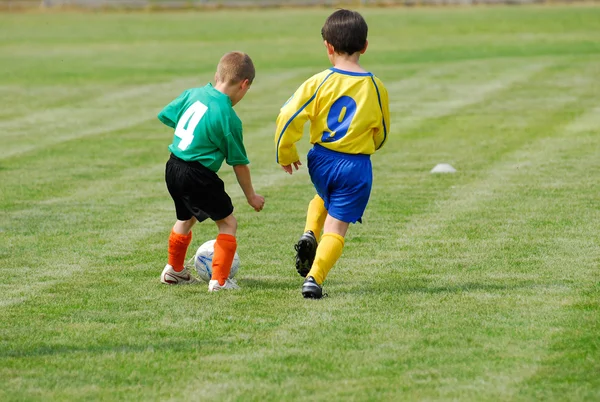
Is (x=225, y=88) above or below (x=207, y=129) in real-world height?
above

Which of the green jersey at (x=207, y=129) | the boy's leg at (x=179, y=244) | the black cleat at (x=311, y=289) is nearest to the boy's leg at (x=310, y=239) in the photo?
the black cleat at (x=311, y=289)

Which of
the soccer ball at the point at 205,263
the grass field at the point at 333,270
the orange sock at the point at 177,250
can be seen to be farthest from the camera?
the soccer ball at the point at 205,263

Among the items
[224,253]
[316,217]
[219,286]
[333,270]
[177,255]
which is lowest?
[333,270]

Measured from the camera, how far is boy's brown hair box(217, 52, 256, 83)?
271 inches

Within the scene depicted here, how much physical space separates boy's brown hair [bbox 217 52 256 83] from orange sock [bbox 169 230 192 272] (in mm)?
1137

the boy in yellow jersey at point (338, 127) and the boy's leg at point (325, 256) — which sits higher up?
the boy in yellow jersey at point (338, 127)

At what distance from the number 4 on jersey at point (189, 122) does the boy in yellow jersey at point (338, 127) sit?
512 mm

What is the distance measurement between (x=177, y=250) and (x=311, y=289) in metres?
1.10

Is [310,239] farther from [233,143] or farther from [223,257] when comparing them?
[233,143]

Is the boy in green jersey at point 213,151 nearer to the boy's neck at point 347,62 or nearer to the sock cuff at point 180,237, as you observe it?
the sock cuff at point 180,237

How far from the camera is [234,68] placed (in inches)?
271

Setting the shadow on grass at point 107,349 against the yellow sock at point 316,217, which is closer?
the shadow on grass at point 107,349

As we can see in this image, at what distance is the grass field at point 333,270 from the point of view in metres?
5.09

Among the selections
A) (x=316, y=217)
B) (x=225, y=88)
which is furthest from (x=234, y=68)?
(x=316, y=217)
